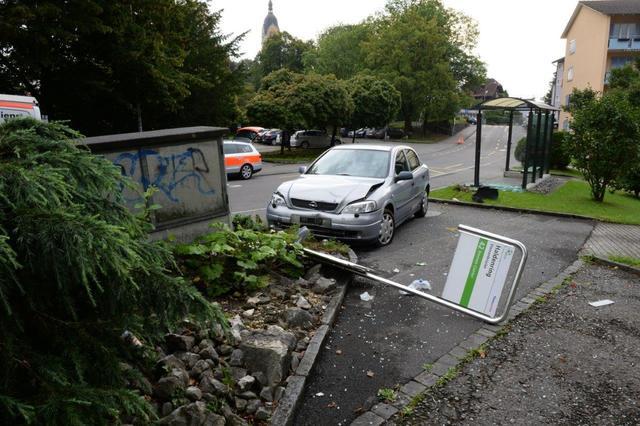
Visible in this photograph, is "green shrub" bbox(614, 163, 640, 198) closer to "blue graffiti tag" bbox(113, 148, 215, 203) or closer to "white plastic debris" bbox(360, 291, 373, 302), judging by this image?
"white plastic debris" bbox(360, 291, 373, 302)

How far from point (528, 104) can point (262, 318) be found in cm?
1489

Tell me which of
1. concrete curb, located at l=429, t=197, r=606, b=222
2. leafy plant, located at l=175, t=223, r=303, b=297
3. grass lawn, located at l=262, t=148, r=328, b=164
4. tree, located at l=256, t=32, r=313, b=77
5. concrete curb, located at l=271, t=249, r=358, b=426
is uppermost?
tree, located at l=256, t=32, r=313, b=77

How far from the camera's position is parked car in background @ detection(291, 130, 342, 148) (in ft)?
138

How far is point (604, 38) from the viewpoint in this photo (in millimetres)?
50438

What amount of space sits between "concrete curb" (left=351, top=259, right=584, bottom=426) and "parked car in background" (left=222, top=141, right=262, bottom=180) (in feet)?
Result: 56.6

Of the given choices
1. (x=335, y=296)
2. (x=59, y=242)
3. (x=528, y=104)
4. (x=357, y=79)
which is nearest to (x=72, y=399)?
(x=59, y=242)

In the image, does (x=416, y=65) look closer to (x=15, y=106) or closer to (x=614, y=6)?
(x=614, y=6)

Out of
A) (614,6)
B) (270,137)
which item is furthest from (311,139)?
(614,6)

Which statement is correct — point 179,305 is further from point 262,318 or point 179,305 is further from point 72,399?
point 262,318

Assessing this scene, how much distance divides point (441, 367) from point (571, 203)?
40.0 ft

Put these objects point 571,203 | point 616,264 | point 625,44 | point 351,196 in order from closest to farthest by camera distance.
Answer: point 616,264 → point 351,196 → point 571,203 → point 625,44

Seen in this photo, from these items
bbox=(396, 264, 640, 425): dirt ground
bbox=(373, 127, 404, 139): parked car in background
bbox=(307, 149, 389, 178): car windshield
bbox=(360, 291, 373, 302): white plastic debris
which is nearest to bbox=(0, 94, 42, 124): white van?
bbox=(307, 149, 389, 178): car windshield

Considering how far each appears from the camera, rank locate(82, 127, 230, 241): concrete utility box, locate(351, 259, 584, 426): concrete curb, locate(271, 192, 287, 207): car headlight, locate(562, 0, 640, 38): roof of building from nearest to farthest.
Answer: locate(351, 259, 584, 426): concrete curb < locate(82, 127, 230, 241): concrete utility box < locate(271, 192, 287, 207): car headlight < locate(562, 0, 640, 38): roof of building

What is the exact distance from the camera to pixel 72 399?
2.13 metres
